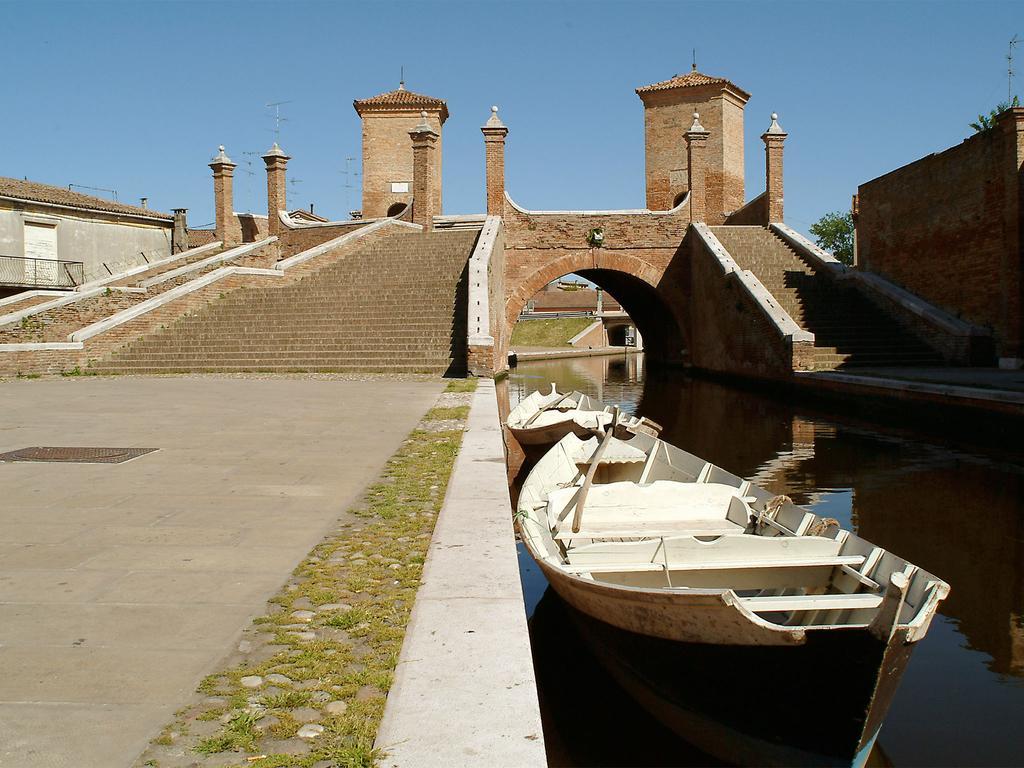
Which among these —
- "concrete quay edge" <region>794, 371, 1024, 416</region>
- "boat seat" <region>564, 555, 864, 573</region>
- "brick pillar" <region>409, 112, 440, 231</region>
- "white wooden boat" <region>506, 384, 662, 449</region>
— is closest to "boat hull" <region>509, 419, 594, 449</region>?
"white wooden boat" <region>506, 384, 662, 449</region>

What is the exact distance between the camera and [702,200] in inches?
987

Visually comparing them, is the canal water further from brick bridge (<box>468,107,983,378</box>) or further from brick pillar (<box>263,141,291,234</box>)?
brick pillar (<box>263,141,291,234</box>)

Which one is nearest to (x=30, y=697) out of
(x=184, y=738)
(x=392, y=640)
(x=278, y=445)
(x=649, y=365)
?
(x=184, y=738)

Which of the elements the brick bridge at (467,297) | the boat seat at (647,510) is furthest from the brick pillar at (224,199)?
the boat seat at (647,510)

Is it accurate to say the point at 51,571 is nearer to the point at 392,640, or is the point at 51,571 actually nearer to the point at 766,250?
the point at 392,640

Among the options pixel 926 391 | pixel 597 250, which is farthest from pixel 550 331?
pixel 926 391

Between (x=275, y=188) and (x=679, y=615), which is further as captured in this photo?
(x=275, y=188)

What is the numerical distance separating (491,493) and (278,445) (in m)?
2.72

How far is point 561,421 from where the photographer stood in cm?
966

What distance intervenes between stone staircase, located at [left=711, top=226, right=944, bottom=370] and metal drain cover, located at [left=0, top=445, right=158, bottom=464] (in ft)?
44.4

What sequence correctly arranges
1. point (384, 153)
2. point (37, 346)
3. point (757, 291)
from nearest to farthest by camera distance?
point (37, 346), point (757, 291), point (384, 153)

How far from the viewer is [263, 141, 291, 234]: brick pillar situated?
94.2 feet

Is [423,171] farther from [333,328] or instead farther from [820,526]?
[820,526]

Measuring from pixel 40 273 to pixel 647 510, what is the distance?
3333 centimetres
